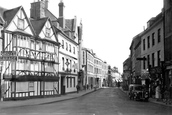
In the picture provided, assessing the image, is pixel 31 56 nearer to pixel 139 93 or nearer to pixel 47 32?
pixel 47 32

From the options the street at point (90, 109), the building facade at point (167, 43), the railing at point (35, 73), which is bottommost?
the street at point (90, 109)

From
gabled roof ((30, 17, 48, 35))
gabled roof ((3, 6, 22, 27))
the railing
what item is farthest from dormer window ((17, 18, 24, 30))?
the railing

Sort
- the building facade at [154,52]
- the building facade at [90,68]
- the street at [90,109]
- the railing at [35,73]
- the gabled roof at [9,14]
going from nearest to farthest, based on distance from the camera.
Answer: the street at [90,109]
the gabled roof at [9,14]
the railing at [35,73]
the building facade at [154,52]
the building facade at [90,68]

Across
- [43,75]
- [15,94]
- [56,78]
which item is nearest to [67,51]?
[56,78]

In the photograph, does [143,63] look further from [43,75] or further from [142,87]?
[43,75]

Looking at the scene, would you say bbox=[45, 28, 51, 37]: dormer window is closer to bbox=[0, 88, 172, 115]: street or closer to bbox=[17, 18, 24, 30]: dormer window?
bbox=[17, 18, 24, 30]: dormer window

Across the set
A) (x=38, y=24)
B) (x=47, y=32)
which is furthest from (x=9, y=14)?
(x=47, y=32)

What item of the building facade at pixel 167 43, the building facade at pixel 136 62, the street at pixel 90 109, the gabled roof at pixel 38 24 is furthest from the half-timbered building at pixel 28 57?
the building facade at pixel 136 62

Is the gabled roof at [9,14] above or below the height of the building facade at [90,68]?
above

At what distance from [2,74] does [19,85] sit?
2.78m

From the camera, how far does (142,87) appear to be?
90.1ft

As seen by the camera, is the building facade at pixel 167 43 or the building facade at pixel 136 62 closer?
the building facade at pixel 167 43

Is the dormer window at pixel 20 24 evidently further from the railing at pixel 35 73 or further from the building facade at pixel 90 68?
the building facade at pixel 90 68

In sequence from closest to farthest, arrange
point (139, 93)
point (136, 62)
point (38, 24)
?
1. point (139, 93)
2. point (38, 24)
3. point (136, 62)
